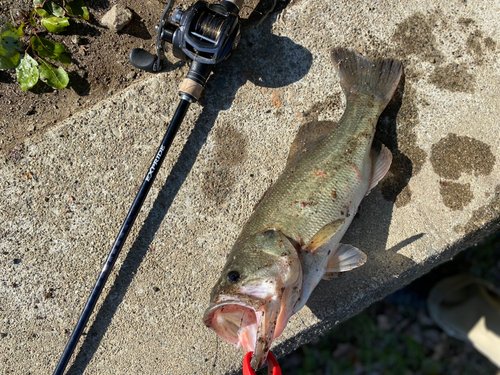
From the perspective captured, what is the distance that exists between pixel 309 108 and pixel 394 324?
2.77 meters

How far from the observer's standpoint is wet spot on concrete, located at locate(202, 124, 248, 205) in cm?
303

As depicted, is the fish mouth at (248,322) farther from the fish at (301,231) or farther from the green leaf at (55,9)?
the green leaf at (55,9)

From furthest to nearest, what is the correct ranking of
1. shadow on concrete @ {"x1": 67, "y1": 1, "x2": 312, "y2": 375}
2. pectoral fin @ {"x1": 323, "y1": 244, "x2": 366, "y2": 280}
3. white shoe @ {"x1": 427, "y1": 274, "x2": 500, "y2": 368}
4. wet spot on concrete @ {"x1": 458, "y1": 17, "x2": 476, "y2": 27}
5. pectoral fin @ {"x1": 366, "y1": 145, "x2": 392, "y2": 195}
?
white shoe @ {"x1": 427, "y1": 274, "x2": 500, "y2": 368} → shadow on concrete @ {"x1": 67, "y1": 1, "x2": 312, "y2": 375} → wet spot on concrete @ {"x1": 458, "y1": 17, "x2": 476, "y2": 27} → pectoral fin @ {"x1": 366, "y1": 145, "x2": 392, "y2": 195} → pectoral fin @ {"x1": 323, "y1": 244, "x2": 366, "y2": 280}

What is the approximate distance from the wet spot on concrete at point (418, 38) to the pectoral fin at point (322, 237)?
60.8 inches

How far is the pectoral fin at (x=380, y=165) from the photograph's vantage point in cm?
267

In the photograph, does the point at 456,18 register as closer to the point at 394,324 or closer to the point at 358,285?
the point at 358,285

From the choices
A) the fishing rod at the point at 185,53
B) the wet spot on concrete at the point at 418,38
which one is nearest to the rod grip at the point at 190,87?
the fishing rod at the point at 185,53

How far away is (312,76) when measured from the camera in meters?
3.02

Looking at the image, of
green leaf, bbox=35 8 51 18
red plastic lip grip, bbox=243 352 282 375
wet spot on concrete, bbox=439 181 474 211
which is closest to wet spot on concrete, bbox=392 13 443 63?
wet spot on concrete, bbox=439 181 474 211

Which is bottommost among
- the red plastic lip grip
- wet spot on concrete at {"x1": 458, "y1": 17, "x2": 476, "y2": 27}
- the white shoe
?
the white shoe

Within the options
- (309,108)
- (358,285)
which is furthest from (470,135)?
(358,285)

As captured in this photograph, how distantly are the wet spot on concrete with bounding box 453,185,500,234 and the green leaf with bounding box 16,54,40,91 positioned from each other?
3.51 metres

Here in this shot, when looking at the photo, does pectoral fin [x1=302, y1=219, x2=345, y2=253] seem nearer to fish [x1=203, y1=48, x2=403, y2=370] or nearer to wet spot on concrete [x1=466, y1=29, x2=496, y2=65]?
fish [x1=203, y1=48, x2=403, y2=370]

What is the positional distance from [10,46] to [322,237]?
2.91 meters
